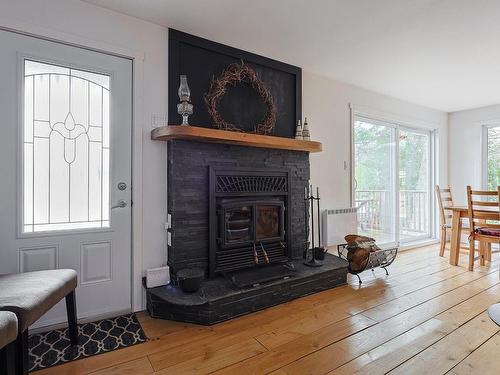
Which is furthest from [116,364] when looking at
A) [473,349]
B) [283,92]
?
[283,92]

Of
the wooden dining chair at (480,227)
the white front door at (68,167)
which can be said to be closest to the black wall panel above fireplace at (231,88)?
the white front door at (68,167)

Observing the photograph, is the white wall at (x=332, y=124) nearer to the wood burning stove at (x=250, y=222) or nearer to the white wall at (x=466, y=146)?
the wood burning stove at (x=250, y=222)

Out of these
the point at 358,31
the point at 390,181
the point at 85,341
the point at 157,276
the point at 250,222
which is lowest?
the point at 85,341

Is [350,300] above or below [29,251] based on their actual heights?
below

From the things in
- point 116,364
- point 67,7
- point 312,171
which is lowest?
point 116,364

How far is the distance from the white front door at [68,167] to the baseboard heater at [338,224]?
7.39 ft

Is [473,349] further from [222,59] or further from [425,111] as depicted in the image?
[425,111]

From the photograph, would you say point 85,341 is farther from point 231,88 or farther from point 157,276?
point 231,88

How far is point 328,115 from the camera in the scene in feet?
11.9

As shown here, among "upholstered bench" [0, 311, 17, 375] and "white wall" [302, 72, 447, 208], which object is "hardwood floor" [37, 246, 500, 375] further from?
"white wall" [302, 72, 447, 208]

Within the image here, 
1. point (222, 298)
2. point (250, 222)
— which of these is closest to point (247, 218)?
point (250, 222)

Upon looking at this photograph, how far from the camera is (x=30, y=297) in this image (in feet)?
4.58

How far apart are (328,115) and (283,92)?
0.78m

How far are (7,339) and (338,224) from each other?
3.22 meters
